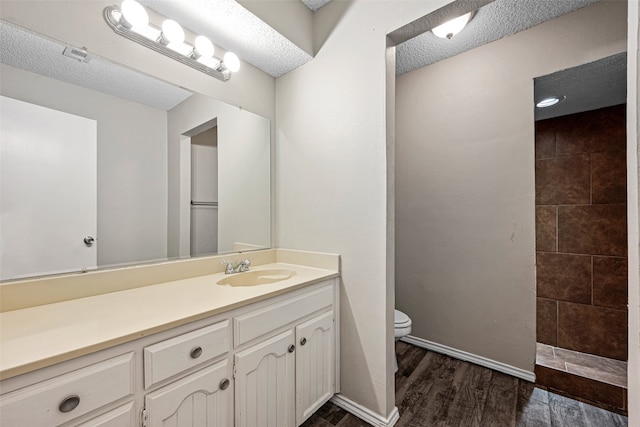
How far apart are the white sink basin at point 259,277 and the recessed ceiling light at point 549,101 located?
7.63 ft

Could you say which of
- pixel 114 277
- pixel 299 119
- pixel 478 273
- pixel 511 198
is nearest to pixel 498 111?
pixel 511 198

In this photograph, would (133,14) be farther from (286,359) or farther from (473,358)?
(473,358)

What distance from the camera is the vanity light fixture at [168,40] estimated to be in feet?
3.81

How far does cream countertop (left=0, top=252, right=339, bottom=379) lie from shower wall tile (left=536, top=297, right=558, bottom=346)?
225cm

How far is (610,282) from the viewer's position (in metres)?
1.95

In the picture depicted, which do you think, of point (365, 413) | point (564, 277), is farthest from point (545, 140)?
point (365, 413)

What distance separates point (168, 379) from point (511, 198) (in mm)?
2179

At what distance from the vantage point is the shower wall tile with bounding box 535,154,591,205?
207cm

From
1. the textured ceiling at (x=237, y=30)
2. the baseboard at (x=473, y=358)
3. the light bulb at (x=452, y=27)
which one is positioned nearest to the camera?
the textured ceiling at (x=237, y=30)

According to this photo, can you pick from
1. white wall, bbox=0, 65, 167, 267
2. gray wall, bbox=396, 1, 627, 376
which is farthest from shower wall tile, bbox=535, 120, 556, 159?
white wall, bbox=0, 65, 167, 267

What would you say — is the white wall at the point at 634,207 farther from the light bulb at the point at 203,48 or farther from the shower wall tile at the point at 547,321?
the shower wall tile at the point at 547,321

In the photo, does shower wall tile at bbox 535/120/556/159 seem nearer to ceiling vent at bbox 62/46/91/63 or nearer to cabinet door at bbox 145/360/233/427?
cabinet door at bbox 145/360/233/427

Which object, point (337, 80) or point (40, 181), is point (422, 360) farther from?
point (40, 181)

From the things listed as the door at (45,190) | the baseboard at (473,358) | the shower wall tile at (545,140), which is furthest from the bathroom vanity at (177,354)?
the shower wall tile at (545,140)
